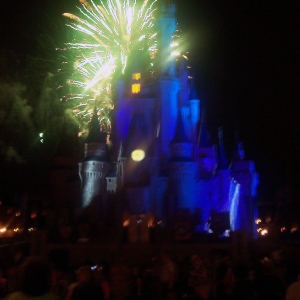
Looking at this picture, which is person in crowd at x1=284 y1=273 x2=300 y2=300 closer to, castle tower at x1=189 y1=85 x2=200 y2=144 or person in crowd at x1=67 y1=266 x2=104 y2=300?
person in crowd at x1=67 y1=266 x2=104 y2=300

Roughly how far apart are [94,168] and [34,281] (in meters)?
44.8

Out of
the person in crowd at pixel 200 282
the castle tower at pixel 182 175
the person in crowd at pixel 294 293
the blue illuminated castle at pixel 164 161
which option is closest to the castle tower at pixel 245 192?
the blue illuminated castle at pixel 164 161

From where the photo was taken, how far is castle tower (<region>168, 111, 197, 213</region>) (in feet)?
158

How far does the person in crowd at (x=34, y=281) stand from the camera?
199 inches

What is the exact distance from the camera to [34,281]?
5066 mm

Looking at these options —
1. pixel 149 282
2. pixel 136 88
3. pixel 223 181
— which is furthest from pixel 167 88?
pixel 149 282

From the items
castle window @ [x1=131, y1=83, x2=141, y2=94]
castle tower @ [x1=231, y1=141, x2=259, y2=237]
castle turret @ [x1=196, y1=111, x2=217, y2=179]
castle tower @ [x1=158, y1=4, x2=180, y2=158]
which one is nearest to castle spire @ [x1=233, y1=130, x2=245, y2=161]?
castle tower @ [x1=231, y1=141, x2=259, y2=237]

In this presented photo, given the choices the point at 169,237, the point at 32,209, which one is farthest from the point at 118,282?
the point at 32,209

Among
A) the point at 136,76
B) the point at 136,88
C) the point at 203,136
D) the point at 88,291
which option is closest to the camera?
the point at 88,291

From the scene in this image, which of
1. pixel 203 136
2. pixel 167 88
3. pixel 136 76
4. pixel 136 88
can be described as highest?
pixel 136 76

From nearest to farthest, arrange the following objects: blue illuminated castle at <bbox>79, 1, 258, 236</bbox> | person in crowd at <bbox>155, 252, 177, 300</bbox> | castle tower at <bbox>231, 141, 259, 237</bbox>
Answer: person in crowd at <bbox>155, 252, 177, 300</bbox>
blue illuminated castle at <bbox>79, 1, 258, 236</bbox>
castle tower at <bbox>231, 141, 259, 237</bbox>

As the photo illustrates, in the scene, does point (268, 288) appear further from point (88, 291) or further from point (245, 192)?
point (245, 192)

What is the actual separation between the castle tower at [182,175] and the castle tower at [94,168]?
654cm

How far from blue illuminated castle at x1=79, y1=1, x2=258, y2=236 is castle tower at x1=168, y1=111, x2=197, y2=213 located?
0.09 m
